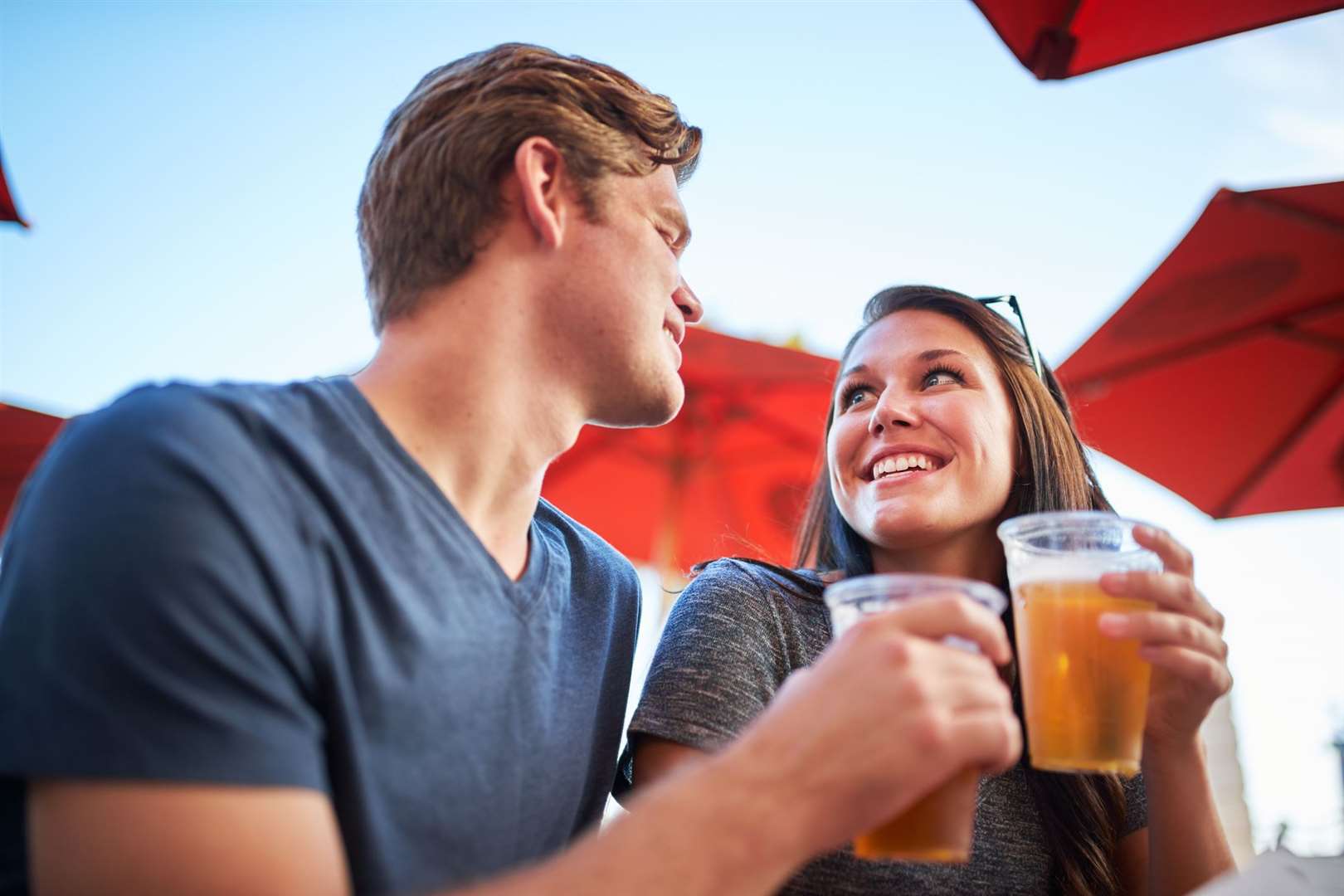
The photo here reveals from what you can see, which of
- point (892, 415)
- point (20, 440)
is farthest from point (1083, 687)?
point (20, 440)

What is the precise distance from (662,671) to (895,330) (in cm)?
125

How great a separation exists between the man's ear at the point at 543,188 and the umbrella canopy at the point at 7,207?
3185 millimetres

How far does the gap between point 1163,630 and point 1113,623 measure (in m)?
0.12

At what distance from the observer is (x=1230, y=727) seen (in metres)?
7.46

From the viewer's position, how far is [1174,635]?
1498 mm

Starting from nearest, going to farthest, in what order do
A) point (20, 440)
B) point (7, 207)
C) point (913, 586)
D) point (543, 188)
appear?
point (913, 586) → point (543, 188) → point (7, 207) → point (20, 440)

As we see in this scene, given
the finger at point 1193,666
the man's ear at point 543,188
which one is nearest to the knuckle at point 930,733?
the finger at point 1193,666

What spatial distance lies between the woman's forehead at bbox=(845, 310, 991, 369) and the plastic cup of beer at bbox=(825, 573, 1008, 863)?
56.3 inches

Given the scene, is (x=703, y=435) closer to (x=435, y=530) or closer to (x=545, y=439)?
(x=545, y=439)

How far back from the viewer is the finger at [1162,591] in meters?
1.45

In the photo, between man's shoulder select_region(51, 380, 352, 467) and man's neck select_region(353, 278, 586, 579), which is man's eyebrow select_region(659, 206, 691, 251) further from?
man's shoulder select_region(51, 380, 352, 467)

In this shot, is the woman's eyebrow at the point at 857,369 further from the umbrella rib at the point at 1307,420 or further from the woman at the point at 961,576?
the umbrella rib at the point at 1307,420

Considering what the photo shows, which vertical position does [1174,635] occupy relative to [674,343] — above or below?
below

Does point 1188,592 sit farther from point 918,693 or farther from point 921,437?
point 921,437
